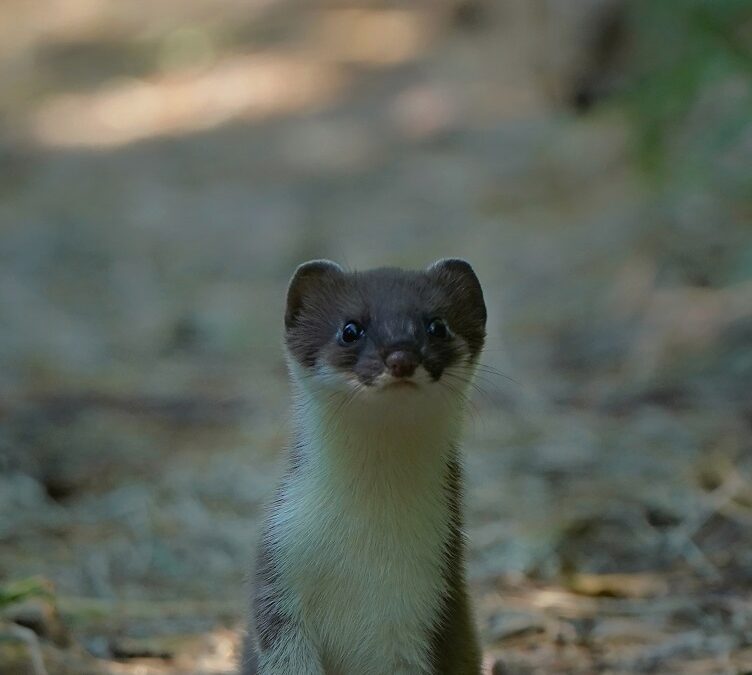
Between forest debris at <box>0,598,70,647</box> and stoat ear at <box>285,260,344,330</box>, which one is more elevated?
stoat ear at <box>285,260,344,330</box>

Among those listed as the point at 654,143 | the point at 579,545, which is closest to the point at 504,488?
the point at 579,545

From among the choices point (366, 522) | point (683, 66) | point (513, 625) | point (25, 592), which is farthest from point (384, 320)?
point (683, 66)

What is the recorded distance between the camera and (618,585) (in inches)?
225

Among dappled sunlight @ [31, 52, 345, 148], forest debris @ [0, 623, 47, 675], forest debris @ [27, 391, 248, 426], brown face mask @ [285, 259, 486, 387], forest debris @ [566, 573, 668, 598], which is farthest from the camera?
dappled sunlight @ [31, 52, 345, 148]

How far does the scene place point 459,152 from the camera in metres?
13.3

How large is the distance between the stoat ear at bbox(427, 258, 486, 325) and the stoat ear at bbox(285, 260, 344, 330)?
0.31 m

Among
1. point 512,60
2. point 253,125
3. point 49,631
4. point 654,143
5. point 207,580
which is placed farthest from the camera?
point 512,60

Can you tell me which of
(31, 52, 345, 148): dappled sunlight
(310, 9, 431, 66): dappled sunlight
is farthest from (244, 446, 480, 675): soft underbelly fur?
(310, 9, 431, 66): dappled sunlight

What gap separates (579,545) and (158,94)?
10.2 m

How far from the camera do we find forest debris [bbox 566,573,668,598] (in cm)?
565

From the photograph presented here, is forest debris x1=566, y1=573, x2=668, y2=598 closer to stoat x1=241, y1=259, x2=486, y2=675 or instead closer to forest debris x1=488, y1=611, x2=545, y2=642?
forest debris x1=488, y1=611, x2=545, y2=642

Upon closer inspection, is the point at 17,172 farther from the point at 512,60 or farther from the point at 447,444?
the point at 447,444

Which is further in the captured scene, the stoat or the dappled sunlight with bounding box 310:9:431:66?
the dappled sunlight with bounding box 310:9:431:66

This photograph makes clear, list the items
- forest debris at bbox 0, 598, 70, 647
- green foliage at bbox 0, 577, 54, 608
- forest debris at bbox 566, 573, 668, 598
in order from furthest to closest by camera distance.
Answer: forest debris at bbox 566, 573, 668, 598, forest debris at bbox 0, 598, 70, 647, green foliage at bbox 0, 577, 54, 608
